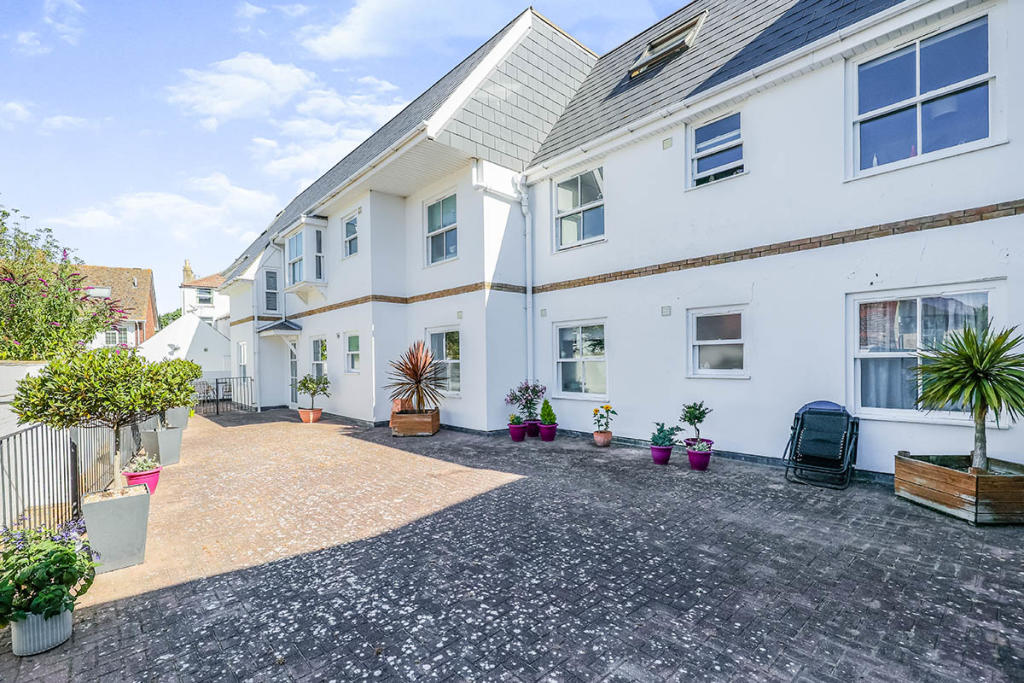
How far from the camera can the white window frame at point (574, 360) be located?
934 cm

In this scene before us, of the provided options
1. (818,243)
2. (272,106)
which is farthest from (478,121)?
(818,243)

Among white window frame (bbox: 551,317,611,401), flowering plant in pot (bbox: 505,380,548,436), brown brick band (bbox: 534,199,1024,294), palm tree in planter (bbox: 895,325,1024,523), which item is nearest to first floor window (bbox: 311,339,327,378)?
flowering plant in pot (bbox: 505,380,548,436)

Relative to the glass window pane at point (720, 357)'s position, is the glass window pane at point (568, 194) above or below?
above

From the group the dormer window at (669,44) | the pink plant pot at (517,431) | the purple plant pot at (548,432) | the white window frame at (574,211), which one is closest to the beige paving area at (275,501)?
the pink plant pot at (517,431)

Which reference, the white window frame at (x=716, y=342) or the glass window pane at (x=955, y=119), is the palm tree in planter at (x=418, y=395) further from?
the glass window pane at (x=955, y=119)

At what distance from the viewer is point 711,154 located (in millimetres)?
7941

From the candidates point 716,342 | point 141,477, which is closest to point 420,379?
point 141,477

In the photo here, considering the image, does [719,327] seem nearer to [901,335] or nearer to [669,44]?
[901,335]

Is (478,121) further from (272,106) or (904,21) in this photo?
(904,21)

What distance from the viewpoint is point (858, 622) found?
9.79 feet

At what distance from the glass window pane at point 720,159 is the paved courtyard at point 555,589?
5353 mm

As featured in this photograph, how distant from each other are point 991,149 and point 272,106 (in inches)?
492

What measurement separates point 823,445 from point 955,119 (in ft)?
15.0

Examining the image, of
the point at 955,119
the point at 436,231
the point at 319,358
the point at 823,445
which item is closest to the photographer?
the point at 955,119
